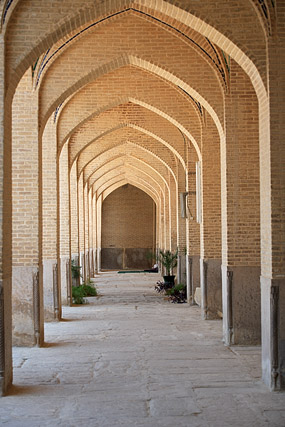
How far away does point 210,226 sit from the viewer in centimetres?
1045

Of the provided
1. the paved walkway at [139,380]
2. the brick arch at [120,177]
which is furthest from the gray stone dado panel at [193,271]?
the brick arch at [120,177]

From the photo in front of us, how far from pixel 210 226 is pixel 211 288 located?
1124 mm

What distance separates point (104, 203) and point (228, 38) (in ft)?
85.8

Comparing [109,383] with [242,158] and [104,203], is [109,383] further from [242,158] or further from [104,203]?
[104,203]

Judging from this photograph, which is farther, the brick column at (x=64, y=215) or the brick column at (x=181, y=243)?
the brick column at (x=181, y=243)

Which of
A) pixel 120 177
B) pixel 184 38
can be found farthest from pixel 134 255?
pixel 184 38

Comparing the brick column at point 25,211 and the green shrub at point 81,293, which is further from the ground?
the brick column at point 25,211

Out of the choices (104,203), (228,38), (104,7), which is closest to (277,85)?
(228,38)

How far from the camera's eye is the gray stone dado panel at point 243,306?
8148 mm

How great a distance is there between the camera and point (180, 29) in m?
8.16

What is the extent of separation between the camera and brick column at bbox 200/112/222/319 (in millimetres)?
10414

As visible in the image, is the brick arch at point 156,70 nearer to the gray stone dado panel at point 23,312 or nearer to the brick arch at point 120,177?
the gray stone dado panel at point 23,312

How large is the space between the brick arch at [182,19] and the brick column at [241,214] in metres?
1.71

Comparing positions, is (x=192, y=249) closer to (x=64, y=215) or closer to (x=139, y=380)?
→ (x=64, y=215)
